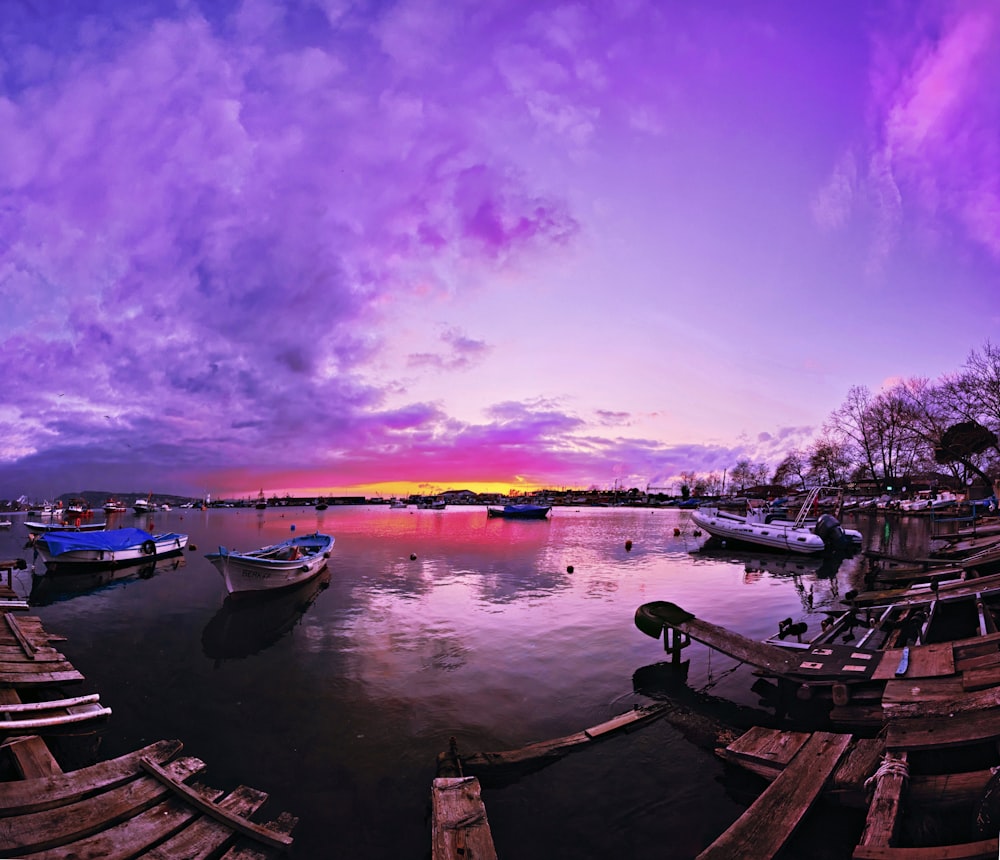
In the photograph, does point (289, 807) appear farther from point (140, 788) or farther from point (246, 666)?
point (246, 666)

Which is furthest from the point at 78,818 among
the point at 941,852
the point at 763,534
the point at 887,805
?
the point at 763,534

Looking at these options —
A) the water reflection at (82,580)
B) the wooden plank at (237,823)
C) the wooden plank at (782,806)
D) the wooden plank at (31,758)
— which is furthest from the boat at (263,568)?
the wooden plank at (782,806)

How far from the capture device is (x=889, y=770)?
5770 millimetres

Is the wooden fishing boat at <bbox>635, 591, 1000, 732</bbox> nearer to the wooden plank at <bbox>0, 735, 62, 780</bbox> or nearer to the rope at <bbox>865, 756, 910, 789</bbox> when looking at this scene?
the rope at <bbox>865, 756, 910, 789</bbox>

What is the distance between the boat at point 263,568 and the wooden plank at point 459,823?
1505cm

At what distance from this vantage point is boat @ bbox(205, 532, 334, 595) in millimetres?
20719

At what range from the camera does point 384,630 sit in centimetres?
1773

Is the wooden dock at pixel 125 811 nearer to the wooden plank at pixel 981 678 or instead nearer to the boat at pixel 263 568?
the wooden plank at pixel 981 678

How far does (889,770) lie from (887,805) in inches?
28.2

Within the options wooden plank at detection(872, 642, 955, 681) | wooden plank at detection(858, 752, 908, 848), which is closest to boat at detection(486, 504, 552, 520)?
wooden plank at detection(872, 642, 955, 681)

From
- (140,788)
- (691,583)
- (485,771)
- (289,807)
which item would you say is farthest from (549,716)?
(691,583)

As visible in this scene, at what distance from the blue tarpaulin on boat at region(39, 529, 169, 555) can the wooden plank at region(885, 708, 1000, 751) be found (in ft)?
133

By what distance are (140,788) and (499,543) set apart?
4425 centimetres

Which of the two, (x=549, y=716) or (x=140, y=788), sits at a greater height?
(x=140, y=788)
